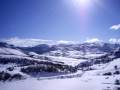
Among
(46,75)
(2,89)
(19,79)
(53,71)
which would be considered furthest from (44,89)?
(53,71)

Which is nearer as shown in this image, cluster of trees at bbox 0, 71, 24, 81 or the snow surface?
the snow surface

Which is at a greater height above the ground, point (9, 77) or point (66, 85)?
point (9, 77)

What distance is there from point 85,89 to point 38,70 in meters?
87.2

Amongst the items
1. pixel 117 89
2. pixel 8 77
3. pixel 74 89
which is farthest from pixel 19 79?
pixel 117 89

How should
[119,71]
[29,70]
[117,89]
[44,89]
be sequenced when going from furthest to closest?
[29,70] → [119,71] → [44,89] → [117,89]

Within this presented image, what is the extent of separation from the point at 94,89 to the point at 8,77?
259ft

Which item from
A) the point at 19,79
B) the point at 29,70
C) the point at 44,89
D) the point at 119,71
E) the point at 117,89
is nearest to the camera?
the point at 117,89

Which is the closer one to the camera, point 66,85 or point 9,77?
point 66,85

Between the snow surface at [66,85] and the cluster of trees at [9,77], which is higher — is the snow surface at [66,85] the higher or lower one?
the lower one

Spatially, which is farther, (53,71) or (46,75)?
(53,71)

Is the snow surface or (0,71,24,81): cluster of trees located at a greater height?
(0,71,24,81): cluster of trees

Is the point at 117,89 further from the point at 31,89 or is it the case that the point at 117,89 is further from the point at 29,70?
the point at 29,70

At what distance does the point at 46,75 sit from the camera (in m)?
163

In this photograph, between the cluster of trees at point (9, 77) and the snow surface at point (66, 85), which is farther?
the cluster of trees at point (9, 77)
